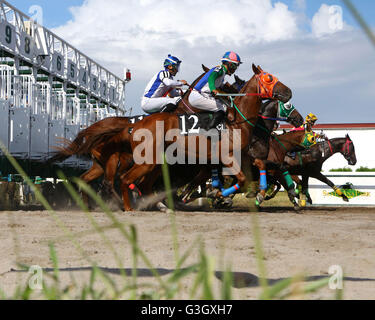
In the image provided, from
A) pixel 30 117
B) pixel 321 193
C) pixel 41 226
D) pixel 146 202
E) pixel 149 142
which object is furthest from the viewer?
pixel 321 193

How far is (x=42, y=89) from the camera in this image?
12.5m

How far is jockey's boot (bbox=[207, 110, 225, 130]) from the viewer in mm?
7961

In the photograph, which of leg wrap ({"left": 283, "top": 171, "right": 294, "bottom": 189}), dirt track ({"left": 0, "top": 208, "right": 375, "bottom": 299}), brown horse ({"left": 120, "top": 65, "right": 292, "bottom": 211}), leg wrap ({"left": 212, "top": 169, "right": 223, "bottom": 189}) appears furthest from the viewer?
leg wrap ({"left": 283, "top": 171, "right": 294, "bottom": 189})

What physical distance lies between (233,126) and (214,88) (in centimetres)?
63

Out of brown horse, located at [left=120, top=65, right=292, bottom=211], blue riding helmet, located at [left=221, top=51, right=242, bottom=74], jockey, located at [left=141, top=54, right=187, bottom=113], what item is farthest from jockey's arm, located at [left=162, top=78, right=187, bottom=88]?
brown horse, located at [left=120, top=65, right=292, bottom=211]

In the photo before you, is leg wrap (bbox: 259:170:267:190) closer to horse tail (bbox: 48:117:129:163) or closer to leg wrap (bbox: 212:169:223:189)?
leg wrap (bbox: 212:169:223:189)

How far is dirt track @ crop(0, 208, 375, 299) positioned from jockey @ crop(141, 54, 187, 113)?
3.42 m

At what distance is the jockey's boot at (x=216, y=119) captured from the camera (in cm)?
796

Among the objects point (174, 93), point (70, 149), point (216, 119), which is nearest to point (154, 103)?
point (174, 93)
